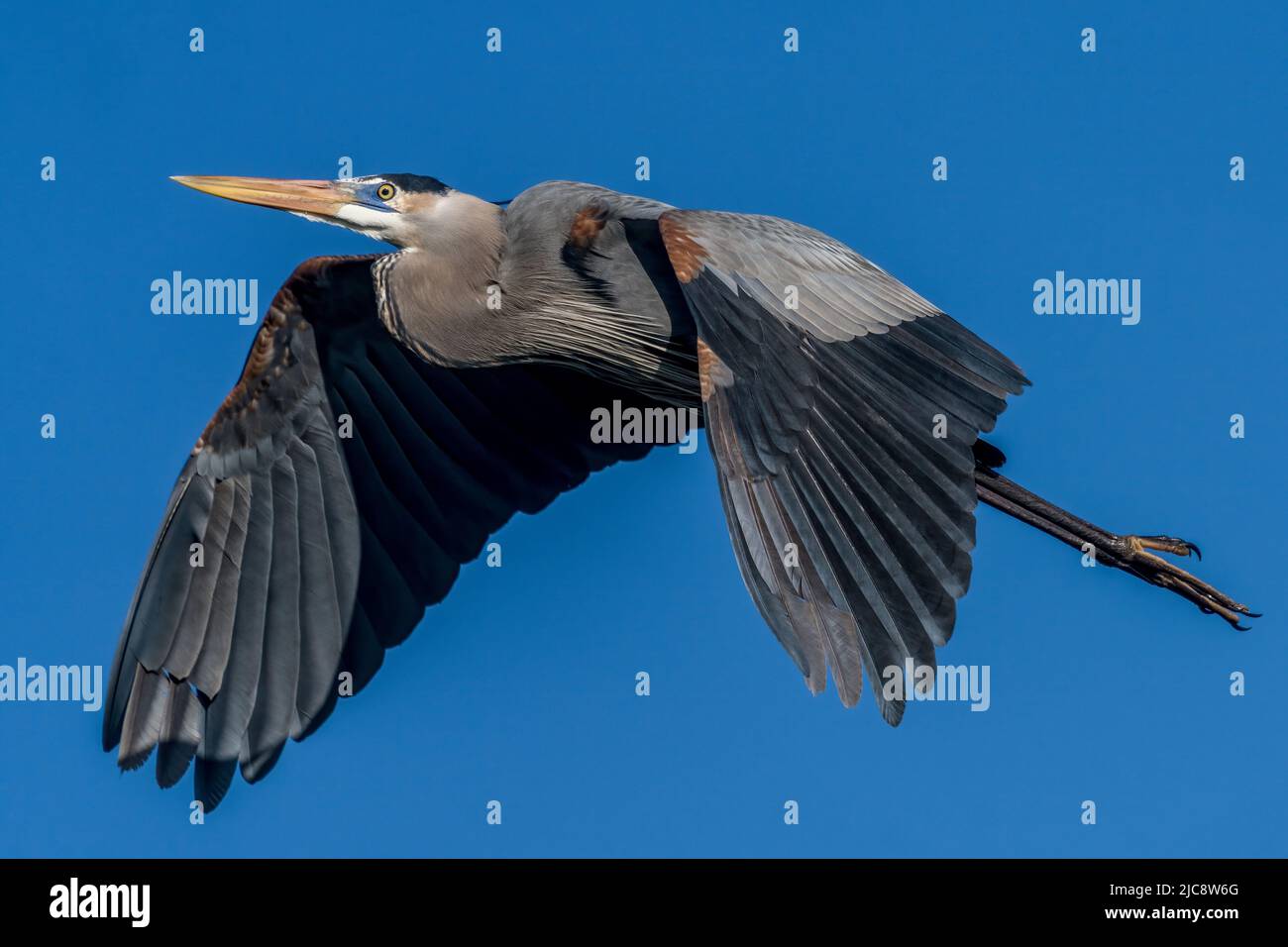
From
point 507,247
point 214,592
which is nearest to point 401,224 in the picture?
point 507,247

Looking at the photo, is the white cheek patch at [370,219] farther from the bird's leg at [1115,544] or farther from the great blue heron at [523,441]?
the bird's leg at [1115,544]

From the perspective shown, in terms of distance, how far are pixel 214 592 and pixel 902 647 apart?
12.0 feet

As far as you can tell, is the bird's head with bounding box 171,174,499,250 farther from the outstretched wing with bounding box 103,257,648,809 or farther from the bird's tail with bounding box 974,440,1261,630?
the bird's tail with bounding box 974,440,1261,630

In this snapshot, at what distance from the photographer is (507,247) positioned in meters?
6.89

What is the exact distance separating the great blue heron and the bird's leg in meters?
0.01

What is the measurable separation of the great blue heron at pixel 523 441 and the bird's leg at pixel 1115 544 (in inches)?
0.5

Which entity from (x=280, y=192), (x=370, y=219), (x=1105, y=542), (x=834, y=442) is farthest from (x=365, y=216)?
(x=1105, y=542)

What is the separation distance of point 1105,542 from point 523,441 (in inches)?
108

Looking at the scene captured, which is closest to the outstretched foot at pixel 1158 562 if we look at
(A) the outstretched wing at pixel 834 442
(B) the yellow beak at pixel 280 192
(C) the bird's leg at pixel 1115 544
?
(C) the bird's leg at pixel 1115 544

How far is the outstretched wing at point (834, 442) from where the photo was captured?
5277 mm

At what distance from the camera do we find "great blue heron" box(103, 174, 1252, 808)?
5.46 meters

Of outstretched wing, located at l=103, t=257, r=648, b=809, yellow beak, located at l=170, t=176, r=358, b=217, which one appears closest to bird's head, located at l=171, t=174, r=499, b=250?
yellow beak, located at l=170, t=176, r=358, b=217

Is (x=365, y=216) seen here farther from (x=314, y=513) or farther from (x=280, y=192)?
(x=314, y=513)

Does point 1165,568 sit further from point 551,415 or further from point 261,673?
point 261,673
